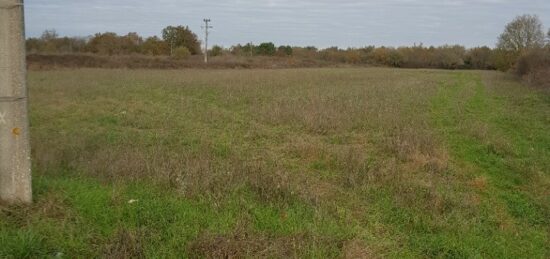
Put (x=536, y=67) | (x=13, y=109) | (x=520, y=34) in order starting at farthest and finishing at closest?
(x=520, y=34)
(x=536, y=67)
(x=13, y=109)

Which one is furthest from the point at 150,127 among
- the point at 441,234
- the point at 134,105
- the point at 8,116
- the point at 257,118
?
the point at 441,234

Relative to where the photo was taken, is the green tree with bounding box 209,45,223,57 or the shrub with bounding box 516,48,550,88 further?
the green tree with bounding box 209,45,223,57

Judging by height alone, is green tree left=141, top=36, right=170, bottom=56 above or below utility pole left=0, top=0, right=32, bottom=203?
above

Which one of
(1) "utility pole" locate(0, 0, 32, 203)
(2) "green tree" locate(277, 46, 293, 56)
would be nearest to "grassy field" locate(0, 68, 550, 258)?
(1) "utility pole" locate(0, 0, 32, 203)

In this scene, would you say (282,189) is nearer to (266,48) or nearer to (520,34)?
(520,34)

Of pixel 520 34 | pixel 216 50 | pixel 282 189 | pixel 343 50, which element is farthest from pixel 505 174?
pixel 343 50

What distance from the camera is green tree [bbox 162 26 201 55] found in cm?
8931

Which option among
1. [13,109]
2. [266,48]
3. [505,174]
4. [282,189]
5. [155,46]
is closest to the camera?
[13,109]

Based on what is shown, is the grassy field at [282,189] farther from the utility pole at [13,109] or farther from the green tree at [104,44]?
the green tree at [104,44]

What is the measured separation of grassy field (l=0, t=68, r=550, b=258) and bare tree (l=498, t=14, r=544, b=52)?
Answer: 200ft

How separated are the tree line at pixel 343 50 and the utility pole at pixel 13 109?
198 ft

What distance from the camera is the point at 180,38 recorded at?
89.8 metres

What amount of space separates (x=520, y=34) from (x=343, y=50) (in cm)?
5037

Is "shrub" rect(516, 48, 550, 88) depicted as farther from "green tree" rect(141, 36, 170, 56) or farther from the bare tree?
"green tree" rect(141, 36, 170, 56)
